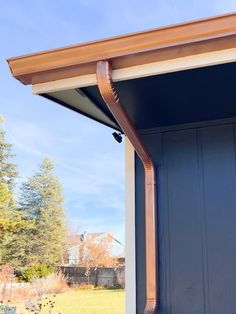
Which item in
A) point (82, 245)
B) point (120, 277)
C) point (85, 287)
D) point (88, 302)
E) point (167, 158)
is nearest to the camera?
point (167, 158)

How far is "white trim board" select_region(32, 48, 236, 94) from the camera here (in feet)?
4.95

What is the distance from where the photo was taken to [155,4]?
767 centimetres

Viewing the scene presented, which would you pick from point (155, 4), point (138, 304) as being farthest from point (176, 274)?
point (155, 4)

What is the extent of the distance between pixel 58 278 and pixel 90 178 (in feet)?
18.5

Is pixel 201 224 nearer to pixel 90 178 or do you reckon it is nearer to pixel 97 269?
pixel 97 269

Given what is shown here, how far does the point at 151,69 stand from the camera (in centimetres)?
161

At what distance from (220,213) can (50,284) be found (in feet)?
32.2

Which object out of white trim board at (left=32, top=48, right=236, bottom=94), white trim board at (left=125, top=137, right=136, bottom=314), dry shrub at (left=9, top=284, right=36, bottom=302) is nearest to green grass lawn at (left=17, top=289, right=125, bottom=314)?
dry shrub at (left=9, top=284, right=36, bottom=302)

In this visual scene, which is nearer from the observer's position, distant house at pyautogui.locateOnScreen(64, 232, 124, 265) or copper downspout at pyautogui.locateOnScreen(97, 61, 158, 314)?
copper downspout at pyautogui.locateOnScreen(97, 61, 158, 314)

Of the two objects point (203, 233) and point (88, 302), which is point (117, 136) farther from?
point (88, 302)

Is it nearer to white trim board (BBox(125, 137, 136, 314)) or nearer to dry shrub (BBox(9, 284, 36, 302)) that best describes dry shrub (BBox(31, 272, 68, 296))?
dry shrub (BBox(9, 284, 36, 302))

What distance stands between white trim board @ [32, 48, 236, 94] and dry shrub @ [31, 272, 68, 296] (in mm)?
9578

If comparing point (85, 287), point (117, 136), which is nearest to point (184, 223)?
point (117, 136)

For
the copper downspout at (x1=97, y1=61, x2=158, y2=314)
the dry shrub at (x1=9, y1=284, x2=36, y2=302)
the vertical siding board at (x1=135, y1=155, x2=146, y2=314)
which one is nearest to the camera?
the copper downspout at (x1=97, y1=61, x2=158, y2=314)
